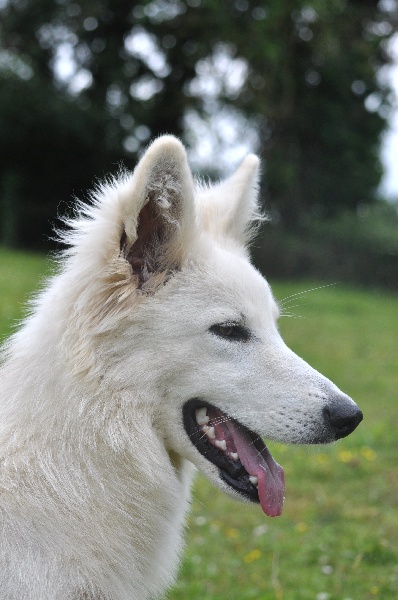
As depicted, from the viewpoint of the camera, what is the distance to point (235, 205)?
3400 millimetres

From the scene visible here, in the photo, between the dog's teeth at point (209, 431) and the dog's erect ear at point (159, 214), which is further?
the dog's teeth at point (209, 431)

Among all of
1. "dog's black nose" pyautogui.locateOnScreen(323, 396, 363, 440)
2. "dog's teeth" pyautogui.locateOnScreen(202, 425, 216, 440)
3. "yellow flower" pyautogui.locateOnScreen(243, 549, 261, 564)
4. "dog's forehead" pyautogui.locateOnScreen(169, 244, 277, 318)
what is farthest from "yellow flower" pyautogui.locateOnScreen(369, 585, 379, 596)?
Result: "dog's forehead" pyautogui.locateOnScreen(169, 244, 277, 318)

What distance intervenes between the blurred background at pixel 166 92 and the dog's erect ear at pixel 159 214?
17820mm

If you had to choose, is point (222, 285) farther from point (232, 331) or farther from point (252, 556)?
point (252, 556)

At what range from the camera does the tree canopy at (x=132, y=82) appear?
21.3m

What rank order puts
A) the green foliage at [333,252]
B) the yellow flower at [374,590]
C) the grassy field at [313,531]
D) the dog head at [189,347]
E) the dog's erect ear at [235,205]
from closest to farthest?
1. the dog head at [189,347]
2. the dog's erect ear at [235,205]
3. the yellow flower at [374,590]
4. the grassy field at [313,531]
5. the green foliage at [333,252]

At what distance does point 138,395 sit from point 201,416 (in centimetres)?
28

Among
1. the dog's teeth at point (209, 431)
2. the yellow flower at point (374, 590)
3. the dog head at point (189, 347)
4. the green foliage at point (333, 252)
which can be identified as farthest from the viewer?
the green foliage at point (333, 252)

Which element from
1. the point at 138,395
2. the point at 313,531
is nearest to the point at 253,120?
the point at 313,531

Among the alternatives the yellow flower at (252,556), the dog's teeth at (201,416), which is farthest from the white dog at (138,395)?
the yellow flower at (252,556)

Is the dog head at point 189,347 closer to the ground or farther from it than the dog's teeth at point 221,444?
farther from it

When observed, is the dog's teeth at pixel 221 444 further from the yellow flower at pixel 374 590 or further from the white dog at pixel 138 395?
the yellow flower at pixel 374 590

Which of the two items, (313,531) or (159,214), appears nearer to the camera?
(159,214)

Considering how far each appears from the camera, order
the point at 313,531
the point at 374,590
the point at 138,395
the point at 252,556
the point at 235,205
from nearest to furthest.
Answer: the point at 138,395 < the point at 235,205 < the point at 374,590 < the point at 252,556 < the point at 313,531
